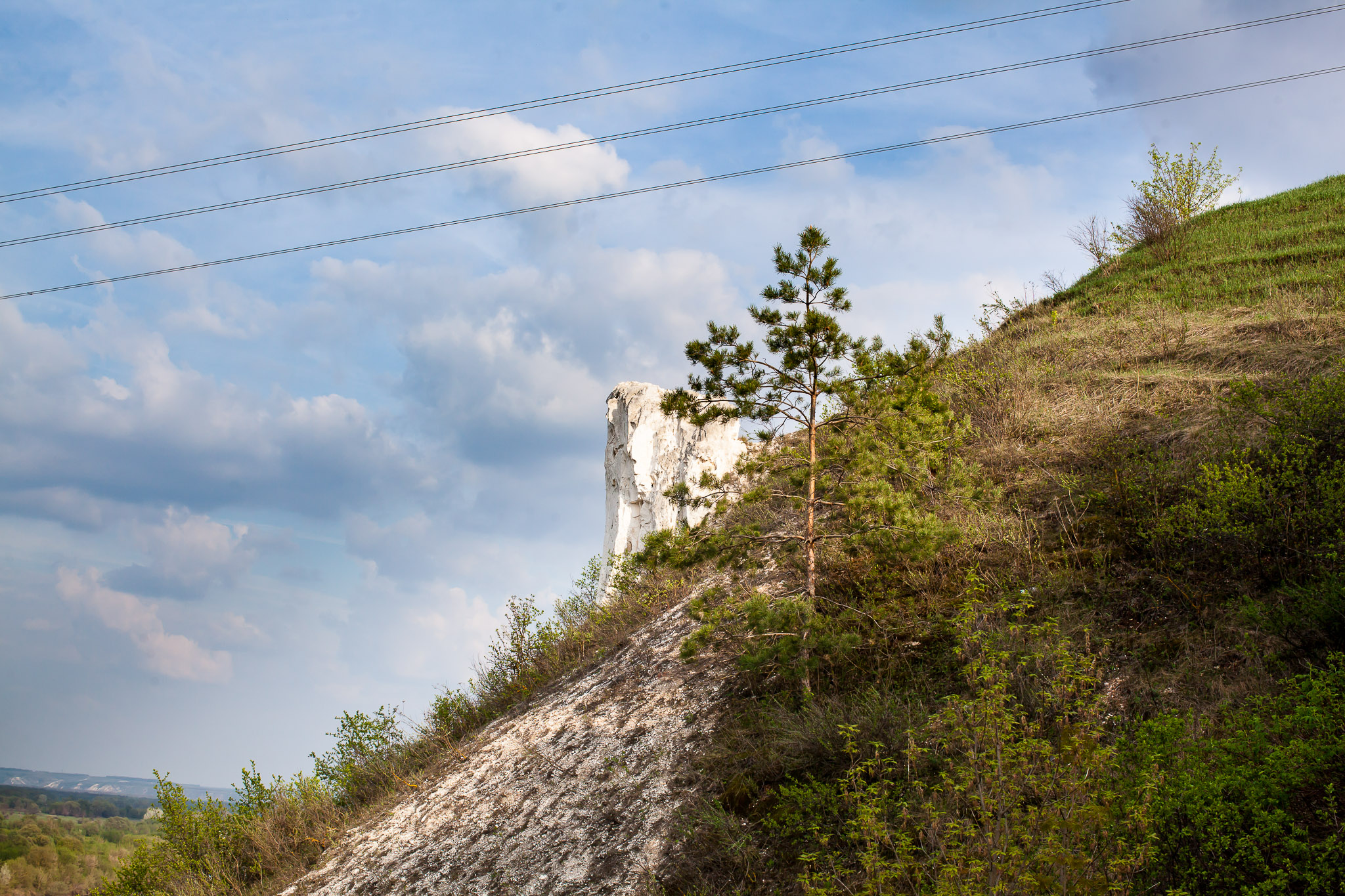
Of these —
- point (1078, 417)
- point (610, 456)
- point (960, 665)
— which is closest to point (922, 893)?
point (960, 665)

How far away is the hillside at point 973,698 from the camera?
131 inches

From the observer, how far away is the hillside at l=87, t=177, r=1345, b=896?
333 cm

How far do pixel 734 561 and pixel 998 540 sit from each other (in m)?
2.27

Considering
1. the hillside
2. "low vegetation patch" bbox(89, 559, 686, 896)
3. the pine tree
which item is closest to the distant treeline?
"low vegetation patch" bbox(89, 559, 686, 896)

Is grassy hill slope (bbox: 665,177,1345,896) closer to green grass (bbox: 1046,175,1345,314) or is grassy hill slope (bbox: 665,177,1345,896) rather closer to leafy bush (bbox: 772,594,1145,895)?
leafy bush (bbox: 772,594,1145,895)

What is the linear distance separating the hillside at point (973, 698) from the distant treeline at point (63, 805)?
71.0 metres

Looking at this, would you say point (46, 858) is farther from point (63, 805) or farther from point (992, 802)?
point (63, 805)

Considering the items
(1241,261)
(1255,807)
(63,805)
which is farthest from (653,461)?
(63,805)

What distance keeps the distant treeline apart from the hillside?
2796 inches

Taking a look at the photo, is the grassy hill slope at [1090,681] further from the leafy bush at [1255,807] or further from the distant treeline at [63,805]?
the distant treeline at [63,805]

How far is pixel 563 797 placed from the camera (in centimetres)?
644

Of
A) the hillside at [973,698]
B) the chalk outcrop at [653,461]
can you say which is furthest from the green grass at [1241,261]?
the chalk outcrop at [653,461]

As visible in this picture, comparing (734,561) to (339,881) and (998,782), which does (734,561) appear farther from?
(339,881)

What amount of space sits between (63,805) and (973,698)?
96.2 metres
